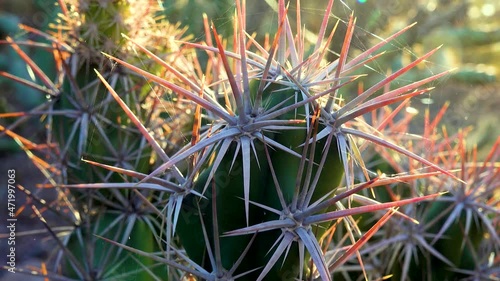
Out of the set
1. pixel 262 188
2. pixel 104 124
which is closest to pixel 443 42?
pixel 104 124

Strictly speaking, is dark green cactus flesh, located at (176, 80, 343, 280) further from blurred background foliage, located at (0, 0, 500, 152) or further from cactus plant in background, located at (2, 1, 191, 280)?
blurred background foliage, located at (0, 0, 500, 152)

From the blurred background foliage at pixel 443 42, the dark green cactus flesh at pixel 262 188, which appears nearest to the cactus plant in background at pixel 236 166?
the dark green cactus flesh at pixel 262 188

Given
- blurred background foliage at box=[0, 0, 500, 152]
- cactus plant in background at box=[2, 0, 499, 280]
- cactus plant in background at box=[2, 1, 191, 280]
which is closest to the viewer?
cactus plant in background at box=[2, 0, 499, 280]

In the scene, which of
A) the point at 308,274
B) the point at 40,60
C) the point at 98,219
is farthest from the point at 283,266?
the point at 40,60

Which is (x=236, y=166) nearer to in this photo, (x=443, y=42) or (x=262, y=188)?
(x=262, y=188)

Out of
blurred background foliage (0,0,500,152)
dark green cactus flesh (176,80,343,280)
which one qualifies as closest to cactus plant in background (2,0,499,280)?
dark green cactus flesh (176,80,343,280)

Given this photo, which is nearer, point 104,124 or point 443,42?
point 104,124

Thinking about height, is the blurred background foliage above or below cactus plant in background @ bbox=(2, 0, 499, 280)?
above

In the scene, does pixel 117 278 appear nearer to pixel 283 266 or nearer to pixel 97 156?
pixel 97 156

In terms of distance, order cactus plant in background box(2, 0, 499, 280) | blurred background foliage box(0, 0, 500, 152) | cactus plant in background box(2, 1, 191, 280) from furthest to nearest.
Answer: blurred background foliage box(0, 0, 500, 152)
cactus plant in background box(2, 1, 191, 280)
cactus plant in background box(2, 0, 499, 280)
